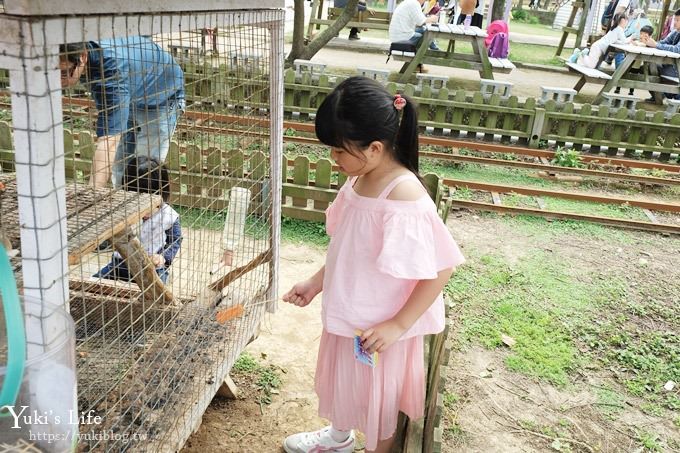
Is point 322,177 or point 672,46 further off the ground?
point 672,46

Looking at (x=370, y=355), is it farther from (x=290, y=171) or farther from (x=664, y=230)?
(x=664, y=230)

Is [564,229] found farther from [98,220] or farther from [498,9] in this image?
[498,9]

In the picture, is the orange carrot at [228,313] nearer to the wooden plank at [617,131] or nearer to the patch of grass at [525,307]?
the patch of grass at [525,307]

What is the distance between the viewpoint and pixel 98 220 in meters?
1.74

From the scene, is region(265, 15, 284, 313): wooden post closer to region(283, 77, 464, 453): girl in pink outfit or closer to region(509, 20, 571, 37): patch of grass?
region(283, 77, 464, 453): girl in pink outfit

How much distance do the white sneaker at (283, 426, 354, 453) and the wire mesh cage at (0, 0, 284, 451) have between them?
1.57 ft

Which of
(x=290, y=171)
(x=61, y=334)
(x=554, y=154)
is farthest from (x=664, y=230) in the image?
(x=61, y=334)

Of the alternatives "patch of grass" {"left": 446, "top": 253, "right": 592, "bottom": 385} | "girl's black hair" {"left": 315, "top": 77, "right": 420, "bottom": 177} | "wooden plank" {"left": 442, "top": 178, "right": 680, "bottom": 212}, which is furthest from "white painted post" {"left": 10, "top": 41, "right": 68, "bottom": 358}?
"wooden plank" {"left": 442, "top": 178, "right": 680, "bottom": 212}

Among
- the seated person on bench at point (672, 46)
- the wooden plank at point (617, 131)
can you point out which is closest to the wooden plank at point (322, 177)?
the wooden plank at point (617, 131)

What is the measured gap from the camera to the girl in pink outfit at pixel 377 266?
5.86ft

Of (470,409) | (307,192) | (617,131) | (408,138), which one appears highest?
(408,138)

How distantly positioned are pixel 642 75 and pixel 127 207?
1074cm

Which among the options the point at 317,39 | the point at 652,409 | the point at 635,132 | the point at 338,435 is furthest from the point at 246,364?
the point at 317,39

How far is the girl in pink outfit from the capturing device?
1786 millimetres
